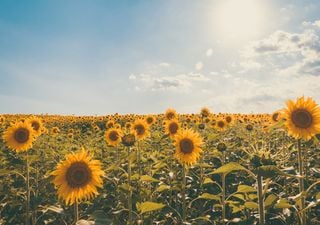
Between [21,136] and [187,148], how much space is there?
318 centimetres

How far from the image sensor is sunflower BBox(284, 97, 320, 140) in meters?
4.86

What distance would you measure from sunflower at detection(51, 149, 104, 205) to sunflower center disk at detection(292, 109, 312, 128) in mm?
2381

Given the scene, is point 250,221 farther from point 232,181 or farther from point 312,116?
point 232,181

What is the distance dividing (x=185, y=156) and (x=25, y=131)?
10.4ft

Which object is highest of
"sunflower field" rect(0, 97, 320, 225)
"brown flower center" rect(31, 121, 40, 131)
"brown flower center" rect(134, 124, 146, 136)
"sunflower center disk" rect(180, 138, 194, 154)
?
"brown flower center" rect(31, 121, 40, 131)

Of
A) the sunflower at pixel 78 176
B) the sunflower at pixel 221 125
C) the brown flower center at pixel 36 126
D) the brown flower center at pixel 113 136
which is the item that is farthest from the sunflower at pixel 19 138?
the sunflower at pixel 221 125

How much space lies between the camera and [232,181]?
27.2 ft

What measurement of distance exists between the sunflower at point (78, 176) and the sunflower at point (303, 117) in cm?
232

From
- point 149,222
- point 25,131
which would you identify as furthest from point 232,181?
point 25,131

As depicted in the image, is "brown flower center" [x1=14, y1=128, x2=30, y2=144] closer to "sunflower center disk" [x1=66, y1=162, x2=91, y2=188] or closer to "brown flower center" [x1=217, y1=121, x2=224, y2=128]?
"sunflower center disk" [x1=66, y1=162, x2=91, y2=188]

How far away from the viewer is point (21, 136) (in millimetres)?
7559

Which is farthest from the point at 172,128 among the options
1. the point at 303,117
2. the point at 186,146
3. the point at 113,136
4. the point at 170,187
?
the point at 303,117

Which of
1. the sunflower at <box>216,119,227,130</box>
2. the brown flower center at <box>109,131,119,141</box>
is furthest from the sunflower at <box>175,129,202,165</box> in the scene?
the sunflower at <box>216,119,227,130</box>

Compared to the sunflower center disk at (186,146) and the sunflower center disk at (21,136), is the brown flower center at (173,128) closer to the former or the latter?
the sunflower center disk at (186,146)
